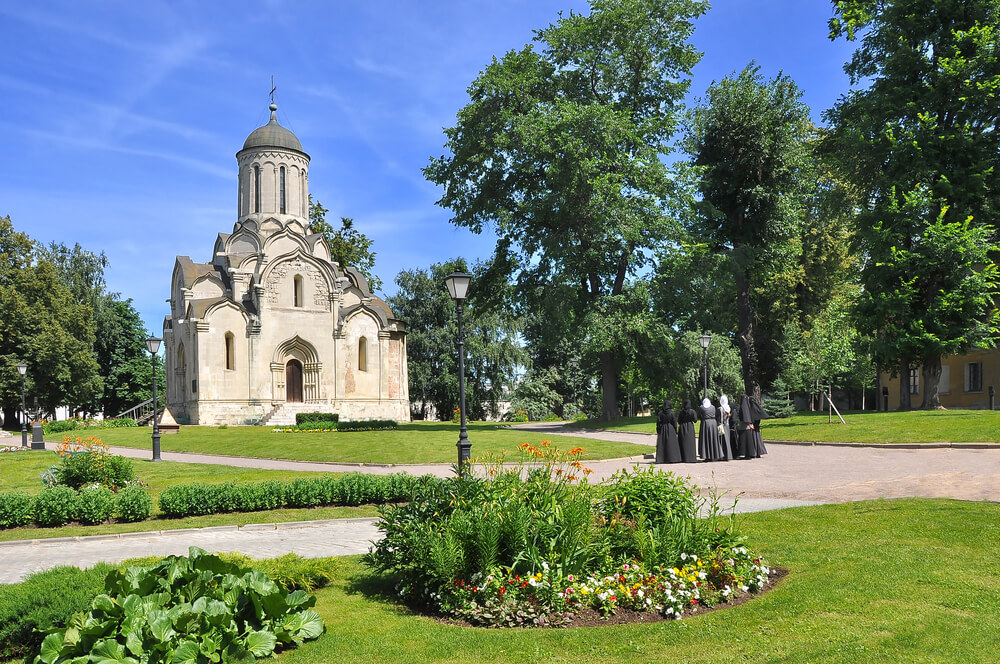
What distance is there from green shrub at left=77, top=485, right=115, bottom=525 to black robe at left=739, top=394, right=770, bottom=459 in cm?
1413

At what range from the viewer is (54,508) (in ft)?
38.7

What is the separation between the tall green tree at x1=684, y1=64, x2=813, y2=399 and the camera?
1416 inches

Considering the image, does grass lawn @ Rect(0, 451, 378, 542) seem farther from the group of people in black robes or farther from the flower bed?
the group of people in black robes

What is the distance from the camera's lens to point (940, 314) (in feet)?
85.7

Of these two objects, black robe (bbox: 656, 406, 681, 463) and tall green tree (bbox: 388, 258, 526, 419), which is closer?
black robe (bbox: 656, 406, 681, 463)

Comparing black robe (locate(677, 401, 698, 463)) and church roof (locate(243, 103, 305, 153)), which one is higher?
church roof (locate(243, 103, 305, 153))

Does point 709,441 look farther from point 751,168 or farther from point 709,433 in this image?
point 751,168

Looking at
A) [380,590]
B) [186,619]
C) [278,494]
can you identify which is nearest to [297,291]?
[278,494]

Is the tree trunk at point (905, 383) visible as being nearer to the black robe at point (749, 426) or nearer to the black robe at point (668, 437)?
the black robe at point (749, 426)

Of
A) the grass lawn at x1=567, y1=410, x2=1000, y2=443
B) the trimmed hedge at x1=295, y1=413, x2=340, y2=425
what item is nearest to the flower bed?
the grass lawn at x1=567, y1=410, x2=1000, y2=443

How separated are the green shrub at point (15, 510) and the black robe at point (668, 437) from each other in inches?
518

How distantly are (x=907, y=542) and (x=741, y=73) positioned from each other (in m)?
34.4

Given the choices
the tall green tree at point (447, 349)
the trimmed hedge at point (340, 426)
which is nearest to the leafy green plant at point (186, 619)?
the trimmed hedge at point (340, 426)

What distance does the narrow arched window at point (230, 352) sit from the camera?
4246cm
